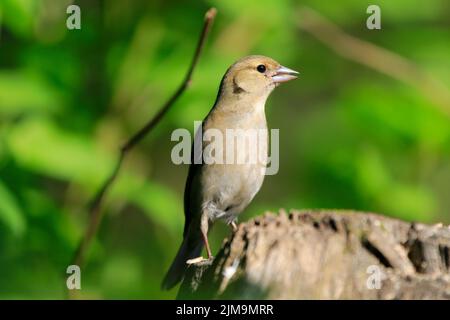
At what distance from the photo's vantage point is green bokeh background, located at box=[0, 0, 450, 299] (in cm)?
627

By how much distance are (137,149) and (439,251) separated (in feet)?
11.2

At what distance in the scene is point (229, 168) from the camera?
6.31m

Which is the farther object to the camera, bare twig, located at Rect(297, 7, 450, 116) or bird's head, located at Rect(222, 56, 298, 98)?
bare twig, located at Rect(297, 7, 450, 116)

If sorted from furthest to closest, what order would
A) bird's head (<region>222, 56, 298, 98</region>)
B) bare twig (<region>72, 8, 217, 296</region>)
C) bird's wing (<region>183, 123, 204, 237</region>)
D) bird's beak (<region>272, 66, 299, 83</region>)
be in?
bird's beak (<region>272, 66, 299, 83</region>)
bird's head (<region>222, 56, 298, 98</region>)
bird's wing (<region>183, 123, 204, 237</region>)
bare twig (<region>72, 8, 217, 296</region>)

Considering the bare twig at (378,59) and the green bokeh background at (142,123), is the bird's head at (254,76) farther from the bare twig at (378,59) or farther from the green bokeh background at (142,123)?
the bare twig at (378,59)

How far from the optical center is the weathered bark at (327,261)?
409cm

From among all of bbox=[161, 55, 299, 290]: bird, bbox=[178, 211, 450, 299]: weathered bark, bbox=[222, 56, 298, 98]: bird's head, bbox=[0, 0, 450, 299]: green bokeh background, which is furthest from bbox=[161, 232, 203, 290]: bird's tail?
bbox=[178, 211, 450, 299]: weathered bark

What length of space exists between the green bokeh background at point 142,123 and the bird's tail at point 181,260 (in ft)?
0.65

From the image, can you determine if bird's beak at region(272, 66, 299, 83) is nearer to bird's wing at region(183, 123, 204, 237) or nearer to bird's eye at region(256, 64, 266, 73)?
bird's eye at region(256, 64, 266, 73)

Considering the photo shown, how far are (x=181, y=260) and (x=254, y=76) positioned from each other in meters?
1.35

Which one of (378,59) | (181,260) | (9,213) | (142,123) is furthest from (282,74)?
(9,213)

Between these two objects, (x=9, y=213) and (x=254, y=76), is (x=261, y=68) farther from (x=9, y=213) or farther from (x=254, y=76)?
(x=9, y=213)

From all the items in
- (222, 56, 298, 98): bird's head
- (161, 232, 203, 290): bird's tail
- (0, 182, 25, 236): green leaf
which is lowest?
(161, 232, 203, 290): bird's tail
